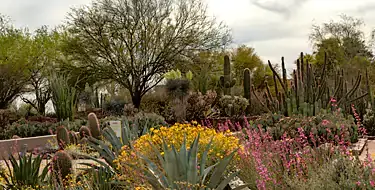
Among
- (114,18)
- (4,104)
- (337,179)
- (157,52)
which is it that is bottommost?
(337,179)

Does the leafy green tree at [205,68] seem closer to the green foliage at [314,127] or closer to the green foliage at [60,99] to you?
the green foliage at [60,99]

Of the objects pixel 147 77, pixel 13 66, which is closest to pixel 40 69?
pixel 13 66

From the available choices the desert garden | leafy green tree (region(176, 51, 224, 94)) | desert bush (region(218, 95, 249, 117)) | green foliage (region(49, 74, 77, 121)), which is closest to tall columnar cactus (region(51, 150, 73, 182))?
the desert garden

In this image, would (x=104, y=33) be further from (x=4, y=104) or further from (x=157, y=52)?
(x=4, y=104)

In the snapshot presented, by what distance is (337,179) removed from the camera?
200 inches

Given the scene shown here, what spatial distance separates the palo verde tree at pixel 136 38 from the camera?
A: 28406 millimetres

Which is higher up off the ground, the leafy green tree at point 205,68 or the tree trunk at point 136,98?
the leafy green tree at point 205,68

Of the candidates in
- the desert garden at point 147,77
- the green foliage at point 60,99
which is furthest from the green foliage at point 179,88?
the green foliage at point 60,99

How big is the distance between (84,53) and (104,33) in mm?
1693

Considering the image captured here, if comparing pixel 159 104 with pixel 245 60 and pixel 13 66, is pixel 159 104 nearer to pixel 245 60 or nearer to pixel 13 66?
pixel 13 66

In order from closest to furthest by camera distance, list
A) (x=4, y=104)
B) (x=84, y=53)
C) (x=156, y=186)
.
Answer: (x=156, y=186), (x=4, y=104), (x=84, y=53)

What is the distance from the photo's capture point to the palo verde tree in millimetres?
28406

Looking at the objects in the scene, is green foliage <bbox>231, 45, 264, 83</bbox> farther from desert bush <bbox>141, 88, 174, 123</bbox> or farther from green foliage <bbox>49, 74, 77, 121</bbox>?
green foliage <bbox>49, 74, 77, 121</bbox>

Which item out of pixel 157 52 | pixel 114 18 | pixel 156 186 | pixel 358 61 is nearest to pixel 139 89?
pixel 157 52
